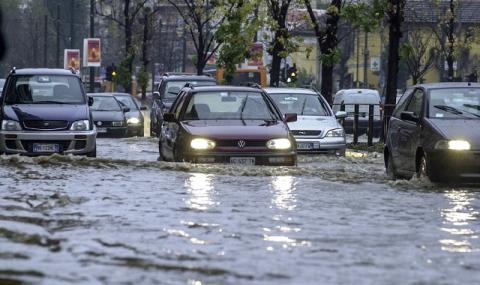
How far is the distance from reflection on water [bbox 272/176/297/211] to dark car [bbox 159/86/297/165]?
4.26 ft

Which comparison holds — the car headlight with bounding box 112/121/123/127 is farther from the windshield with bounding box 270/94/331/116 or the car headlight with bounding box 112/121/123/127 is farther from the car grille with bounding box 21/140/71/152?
the car grille with bounding box 21/140/71/152

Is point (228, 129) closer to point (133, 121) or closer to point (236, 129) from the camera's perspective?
point (236, 129)

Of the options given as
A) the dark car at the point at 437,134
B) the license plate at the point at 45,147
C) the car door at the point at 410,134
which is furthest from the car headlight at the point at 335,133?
the car door at the point at 410,134

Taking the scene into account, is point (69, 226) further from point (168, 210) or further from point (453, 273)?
point (453, 273)

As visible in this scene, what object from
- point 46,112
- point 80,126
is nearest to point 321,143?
point 80,126

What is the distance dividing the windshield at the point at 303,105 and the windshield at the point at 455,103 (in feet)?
22.9

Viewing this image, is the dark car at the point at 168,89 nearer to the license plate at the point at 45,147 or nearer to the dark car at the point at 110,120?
the dark car at the point at 110,120

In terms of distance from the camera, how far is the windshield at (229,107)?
1617 cm

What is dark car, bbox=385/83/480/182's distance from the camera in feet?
43.2

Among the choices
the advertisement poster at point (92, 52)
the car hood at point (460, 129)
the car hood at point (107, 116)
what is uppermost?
the advertisement poster at point (92, 52)

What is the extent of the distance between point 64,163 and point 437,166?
5136mm

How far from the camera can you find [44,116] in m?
18.9

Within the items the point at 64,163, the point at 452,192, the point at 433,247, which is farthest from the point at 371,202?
the point at 64,163

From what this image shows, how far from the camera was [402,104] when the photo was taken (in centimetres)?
1595
